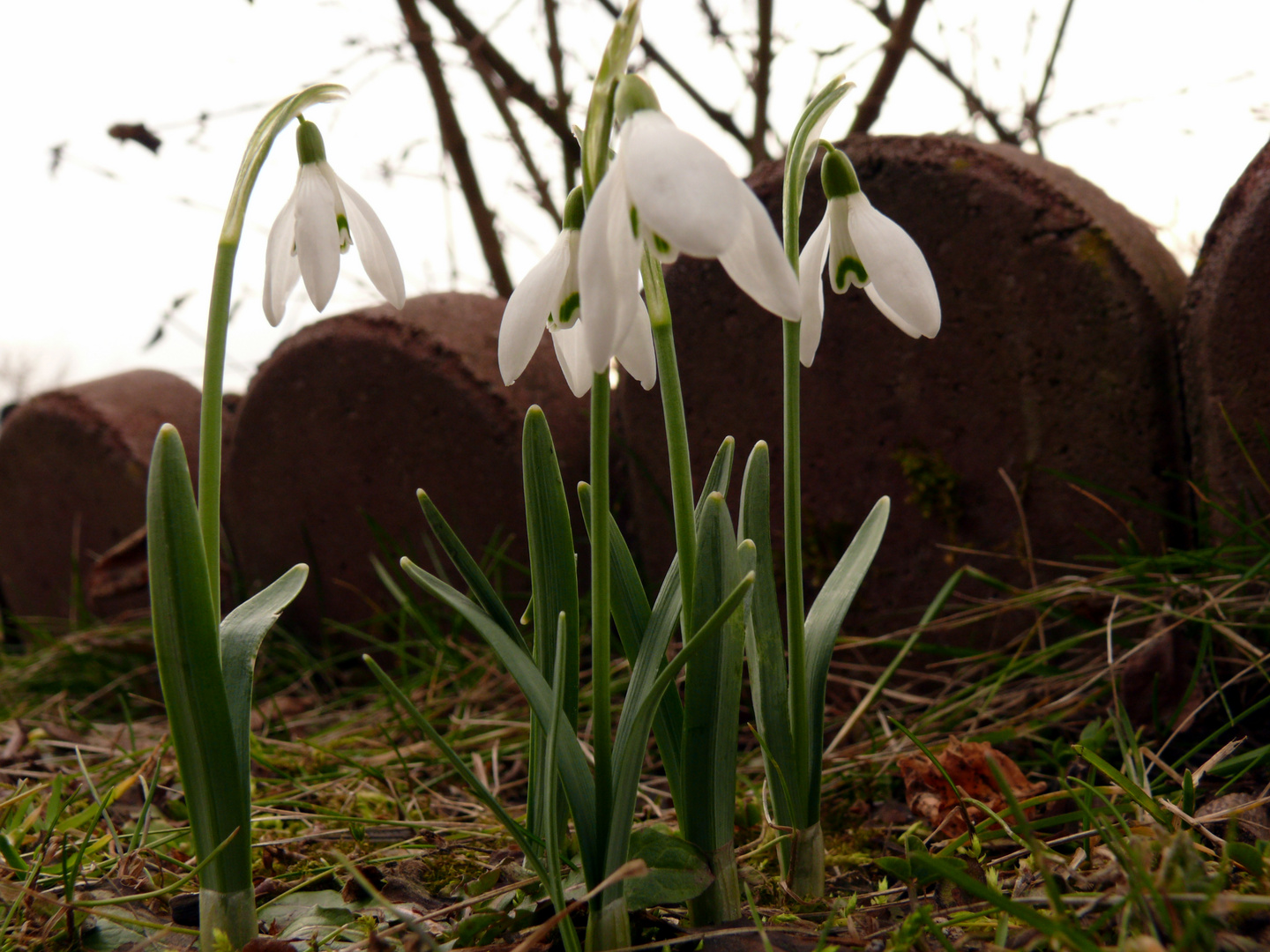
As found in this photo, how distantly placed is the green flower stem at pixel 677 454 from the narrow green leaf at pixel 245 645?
14.9 inches

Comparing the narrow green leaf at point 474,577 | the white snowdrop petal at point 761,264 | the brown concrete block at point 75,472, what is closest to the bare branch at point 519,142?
the brown concrete block at point 75,472

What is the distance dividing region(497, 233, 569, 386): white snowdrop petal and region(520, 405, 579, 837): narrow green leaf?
114 millimetres

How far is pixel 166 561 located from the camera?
79 centimetres

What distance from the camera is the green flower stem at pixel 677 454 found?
2.60 ft

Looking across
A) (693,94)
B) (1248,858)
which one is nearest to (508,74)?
(693,94)

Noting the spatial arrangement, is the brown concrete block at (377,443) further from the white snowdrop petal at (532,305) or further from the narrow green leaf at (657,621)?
the white snowdrop petal at (532,305)

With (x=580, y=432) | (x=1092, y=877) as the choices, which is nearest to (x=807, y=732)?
(x=1092, y=877)

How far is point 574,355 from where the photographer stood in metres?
0.85

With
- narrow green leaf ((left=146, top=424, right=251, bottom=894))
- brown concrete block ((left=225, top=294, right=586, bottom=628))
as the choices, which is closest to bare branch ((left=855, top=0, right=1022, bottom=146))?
brown concrete block ((left=225, top=294, right=586, bottom=628))

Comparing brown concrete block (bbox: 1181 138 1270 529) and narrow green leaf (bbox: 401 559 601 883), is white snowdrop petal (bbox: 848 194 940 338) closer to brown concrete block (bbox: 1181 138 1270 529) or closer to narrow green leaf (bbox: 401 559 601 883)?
narrow green leaf (bbox: 401 559 601 883)

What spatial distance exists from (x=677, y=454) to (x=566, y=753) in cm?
28

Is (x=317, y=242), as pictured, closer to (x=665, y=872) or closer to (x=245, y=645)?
(x=245, y=645)

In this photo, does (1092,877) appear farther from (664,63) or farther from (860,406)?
(664,63)

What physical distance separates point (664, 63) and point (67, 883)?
2.43 metres
